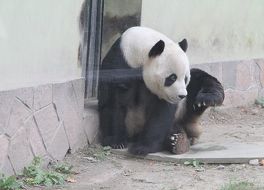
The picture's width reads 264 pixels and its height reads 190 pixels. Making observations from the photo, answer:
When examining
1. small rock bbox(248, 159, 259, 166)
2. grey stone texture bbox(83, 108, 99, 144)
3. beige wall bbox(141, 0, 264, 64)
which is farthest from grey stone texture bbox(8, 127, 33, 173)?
beige wall bbox(141, 0, 264, 64)

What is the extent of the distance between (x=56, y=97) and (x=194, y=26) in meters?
2.44

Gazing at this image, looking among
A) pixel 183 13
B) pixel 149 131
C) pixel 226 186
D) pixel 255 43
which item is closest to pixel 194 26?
pixel 183 13

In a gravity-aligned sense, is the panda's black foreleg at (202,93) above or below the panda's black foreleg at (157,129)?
above

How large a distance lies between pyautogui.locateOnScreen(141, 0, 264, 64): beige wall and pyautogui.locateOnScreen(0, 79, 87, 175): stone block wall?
1392mm

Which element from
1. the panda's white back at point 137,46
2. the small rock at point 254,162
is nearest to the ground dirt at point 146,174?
the small rock at point 254,162

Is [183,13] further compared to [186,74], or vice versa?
[183,13]

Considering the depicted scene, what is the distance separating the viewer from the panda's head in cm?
525

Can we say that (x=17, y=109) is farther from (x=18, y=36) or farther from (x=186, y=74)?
(x=186, y=74)

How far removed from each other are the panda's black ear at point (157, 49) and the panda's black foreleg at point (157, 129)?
426mm

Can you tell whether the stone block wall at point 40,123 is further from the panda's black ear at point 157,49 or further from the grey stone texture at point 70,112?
the panda's black ear at point 157,49

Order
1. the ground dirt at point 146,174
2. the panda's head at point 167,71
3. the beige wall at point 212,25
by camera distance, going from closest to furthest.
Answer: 1. the ground dirt at point 146,174
2. the panda's head at point 167,71
3. the beige wall at point 212,25

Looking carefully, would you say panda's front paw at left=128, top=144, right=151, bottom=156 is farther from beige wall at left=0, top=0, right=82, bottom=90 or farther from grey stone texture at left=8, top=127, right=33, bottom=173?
grey stone texture at left=8, top=127, right=33, bottom=173

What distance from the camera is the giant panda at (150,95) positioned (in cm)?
530

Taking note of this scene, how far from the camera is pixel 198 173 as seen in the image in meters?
4.95
